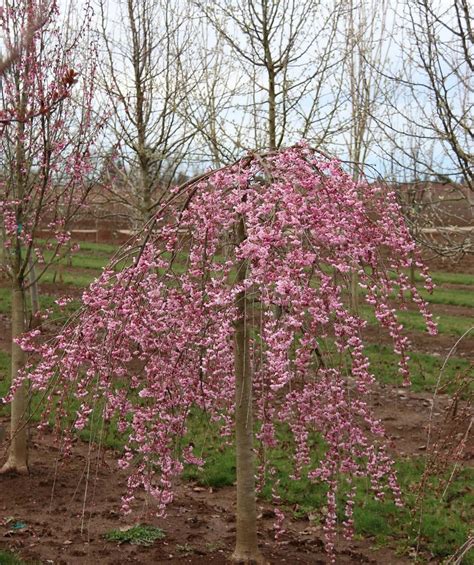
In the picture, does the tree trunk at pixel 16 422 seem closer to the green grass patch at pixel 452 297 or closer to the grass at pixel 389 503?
the grass at pixel 389 503

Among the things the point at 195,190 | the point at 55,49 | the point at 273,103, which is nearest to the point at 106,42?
the point at 273,103

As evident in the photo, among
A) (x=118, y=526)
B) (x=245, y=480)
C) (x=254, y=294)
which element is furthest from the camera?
(x=118, y=526)

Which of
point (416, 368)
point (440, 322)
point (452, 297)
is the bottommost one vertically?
point (416, 368)

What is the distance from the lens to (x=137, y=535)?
5.60 metres

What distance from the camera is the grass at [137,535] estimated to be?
5.53m

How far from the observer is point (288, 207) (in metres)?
3.68

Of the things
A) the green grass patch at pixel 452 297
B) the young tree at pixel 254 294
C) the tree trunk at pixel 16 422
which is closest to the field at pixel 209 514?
the tree trunk at pixel 16 422

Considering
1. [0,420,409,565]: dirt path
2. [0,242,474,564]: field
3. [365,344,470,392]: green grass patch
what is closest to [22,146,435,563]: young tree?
[0,242,474,564]: field

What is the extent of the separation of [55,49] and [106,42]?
11.4 ft

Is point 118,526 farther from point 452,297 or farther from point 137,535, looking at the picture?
point 452,297

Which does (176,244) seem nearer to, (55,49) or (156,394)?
(156,394)

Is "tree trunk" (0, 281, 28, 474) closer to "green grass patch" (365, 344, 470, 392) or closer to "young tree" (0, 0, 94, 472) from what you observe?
"young tree" (0, 0, 94, 472)

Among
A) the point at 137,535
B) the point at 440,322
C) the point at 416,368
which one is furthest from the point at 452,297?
the point at 137,535

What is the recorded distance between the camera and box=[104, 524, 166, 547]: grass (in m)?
5.53
